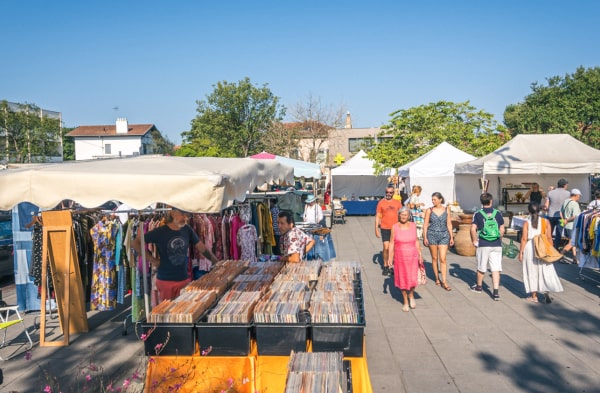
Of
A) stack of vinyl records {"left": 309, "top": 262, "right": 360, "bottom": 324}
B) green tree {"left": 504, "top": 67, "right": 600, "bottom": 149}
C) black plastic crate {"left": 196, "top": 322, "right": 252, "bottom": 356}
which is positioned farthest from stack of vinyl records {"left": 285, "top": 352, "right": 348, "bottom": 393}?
green tree {"left": 504, "top": 67, "right": 600, "bottom": 149}

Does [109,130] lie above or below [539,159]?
above

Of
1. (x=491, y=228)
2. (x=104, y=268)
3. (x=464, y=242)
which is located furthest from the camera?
(x=464, y=242)

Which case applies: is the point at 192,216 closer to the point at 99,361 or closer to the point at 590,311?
the point at 99,361

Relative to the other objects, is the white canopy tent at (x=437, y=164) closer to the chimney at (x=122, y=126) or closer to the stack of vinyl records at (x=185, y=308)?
the stack of vinyl records at (x=185, y=308)

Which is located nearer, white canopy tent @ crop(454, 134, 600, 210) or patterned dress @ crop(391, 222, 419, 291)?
patterned dress @ crop(391, 222, 419, 291)

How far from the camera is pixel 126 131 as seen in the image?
68562 millimetres

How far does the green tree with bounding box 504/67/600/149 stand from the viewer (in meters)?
39.7

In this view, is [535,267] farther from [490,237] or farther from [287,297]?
[287,297]

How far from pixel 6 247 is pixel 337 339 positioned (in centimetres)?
969

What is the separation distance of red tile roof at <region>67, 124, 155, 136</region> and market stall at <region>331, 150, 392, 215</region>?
47.0 metres

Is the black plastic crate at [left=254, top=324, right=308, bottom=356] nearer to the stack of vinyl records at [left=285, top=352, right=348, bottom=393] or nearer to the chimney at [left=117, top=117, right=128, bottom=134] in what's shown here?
the stack of vinyl records at [left=285, top=352, right=348, bottom=393]

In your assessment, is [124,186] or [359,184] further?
[359,184]

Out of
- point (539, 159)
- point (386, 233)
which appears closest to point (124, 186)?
point (386, 233)

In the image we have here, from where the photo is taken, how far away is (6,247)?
1023 cm
